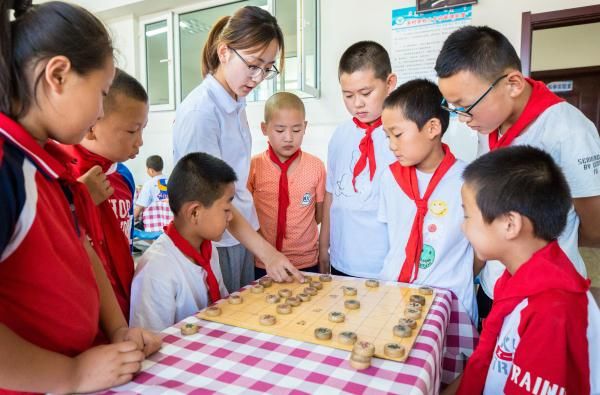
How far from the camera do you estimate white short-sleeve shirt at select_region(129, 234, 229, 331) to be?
1174mm

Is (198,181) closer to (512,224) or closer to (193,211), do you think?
(193,211)

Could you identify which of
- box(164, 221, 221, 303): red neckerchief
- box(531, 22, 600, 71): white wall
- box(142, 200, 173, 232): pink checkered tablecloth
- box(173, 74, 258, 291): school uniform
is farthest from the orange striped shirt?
box(531, 22, 600, 71): white wall

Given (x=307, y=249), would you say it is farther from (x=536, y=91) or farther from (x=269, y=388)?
(x=269, y=388)

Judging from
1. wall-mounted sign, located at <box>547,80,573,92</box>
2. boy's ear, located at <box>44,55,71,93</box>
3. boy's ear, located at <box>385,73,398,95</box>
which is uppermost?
wall-mounted sign, located at <box>547,80,573,92</box>

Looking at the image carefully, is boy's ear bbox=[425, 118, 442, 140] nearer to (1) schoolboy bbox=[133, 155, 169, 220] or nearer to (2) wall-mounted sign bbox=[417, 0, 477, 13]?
(2) wall-mounted sign bbox=[417, 0, 477, 13]

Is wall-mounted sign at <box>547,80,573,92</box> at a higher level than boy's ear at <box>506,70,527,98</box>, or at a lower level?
higher

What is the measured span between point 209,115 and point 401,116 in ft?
2.40

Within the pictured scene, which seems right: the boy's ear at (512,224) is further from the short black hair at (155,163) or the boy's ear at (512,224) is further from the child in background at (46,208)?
the short black hair at (155,163)

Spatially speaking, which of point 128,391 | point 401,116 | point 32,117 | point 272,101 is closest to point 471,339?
point 401,116

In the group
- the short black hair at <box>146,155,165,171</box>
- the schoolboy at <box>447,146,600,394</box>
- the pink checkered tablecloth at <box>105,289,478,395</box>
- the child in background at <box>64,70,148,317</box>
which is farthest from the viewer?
the short black hair at <box>146,155,165,171</box>

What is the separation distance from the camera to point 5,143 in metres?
0.65

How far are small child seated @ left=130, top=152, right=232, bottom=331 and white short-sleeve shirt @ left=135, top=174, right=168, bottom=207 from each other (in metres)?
2.85

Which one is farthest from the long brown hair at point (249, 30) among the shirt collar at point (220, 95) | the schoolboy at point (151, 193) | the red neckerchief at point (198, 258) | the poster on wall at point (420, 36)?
the schoolboy at point (151, 193)

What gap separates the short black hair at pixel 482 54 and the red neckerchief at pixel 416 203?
0.33 meters
